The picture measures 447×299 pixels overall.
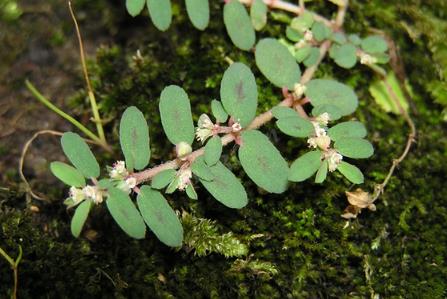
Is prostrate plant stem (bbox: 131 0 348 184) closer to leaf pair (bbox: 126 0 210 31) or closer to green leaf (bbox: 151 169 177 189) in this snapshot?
green leaf (bbox: 151 169 177 189)

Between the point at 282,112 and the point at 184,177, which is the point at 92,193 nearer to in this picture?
the point at 184,177

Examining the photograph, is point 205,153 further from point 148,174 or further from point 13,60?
point 13,60

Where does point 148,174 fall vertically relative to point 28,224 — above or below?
above

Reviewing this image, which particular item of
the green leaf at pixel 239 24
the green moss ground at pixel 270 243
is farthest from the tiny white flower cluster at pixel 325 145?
the green leaf at pixel 239 24

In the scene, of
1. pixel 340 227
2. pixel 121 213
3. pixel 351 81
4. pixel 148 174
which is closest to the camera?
pixel 121 213

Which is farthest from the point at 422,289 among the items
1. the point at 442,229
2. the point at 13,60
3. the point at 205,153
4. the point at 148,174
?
the point at 13,60

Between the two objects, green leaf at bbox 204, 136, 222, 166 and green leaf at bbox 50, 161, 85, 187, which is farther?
green leaf at bbox 204, 136, 222, 166

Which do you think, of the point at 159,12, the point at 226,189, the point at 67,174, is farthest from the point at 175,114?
the point at 159,12

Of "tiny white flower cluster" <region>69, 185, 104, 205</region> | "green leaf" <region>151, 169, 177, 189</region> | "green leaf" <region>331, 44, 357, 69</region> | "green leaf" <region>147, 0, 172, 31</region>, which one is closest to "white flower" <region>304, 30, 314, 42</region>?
"green leaf" <region>331, 44, 357, 69</region>

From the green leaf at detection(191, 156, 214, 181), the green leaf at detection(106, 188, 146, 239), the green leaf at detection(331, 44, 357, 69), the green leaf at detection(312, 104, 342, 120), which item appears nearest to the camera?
the green leaf at detection(106, 188, 146, 239)
